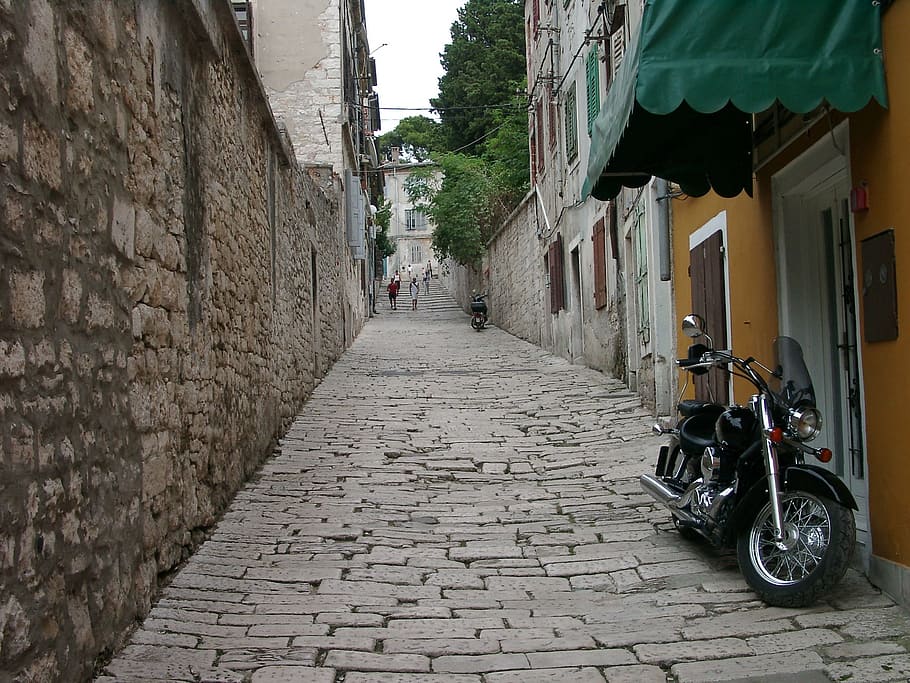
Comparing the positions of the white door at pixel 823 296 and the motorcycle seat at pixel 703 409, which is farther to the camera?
the white door at pixel 823 296

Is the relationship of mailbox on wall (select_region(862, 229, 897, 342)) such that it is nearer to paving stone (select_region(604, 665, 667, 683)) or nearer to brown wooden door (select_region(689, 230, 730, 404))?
paving stone (select_region(604, 665, 667, 683))

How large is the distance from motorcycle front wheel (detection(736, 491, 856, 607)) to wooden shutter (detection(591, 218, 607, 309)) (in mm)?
9562

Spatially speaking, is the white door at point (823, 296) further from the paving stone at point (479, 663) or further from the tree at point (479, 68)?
the tree at point (479, 68)

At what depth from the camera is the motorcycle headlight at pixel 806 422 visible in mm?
4523

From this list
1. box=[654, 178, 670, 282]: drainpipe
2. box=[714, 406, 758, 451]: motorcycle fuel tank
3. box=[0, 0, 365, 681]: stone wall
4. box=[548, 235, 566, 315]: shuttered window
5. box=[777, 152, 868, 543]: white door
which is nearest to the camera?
box=[0, 0, 365, 681]: stone wall

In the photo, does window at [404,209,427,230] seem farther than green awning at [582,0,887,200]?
Yes

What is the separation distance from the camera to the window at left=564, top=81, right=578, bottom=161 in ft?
53.2

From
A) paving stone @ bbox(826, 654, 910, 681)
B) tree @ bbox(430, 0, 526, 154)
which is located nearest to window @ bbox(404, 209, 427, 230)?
tree @ bbox(430, 0, 526, 154)

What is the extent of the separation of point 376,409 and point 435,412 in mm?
793

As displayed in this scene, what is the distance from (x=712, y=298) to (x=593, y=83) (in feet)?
24.2

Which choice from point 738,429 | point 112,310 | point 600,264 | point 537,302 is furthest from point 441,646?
point 537,302

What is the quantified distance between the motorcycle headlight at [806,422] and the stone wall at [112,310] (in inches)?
125

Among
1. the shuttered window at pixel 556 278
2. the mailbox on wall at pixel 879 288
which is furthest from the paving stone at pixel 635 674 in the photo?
the shuttered window at pixel 556 278

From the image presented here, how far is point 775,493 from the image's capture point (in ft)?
14.6
